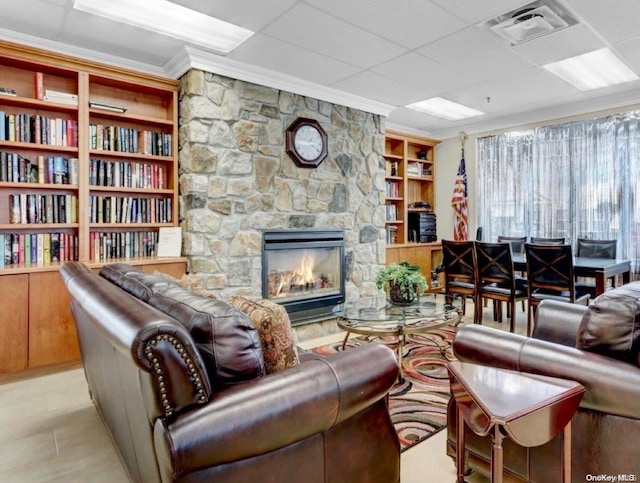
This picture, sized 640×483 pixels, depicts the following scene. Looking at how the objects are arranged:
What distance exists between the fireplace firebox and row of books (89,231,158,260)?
1.04 metres

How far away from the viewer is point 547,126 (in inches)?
210

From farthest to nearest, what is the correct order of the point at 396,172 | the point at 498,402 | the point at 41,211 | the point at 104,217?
1. the point at 396,172
2. the point at 104,217
3. the point at 41,211
4. the point at 498,402

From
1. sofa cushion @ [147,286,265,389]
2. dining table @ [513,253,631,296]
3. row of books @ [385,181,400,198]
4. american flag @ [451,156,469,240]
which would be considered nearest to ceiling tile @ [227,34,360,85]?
row of books @ [385,181,400,198]

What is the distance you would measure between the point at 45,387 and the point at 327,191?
297 cm

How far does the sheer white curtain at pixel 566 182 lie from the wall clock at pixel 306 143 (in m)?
2.84

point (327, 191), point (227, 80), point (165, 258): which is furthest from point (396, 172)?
point (165, 258)

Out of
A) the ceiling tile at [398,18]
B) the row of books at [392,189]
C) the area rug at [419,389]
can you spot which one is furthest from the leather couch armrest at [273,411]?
the row of books at [392,189]

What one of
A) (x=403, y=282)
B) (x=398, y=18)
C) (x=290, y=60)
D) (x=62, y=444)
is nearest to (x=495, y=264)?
(x=403, y=282)

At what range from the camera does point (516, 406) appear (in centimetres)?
120

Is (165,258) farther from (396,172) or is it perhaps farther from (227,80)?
(396,172)

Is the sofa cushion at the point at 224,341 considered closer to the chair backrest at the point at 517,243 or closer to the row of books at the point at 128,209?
the row of books at the point at 128,209

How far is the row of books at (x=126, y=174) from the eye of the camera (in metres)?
3.50

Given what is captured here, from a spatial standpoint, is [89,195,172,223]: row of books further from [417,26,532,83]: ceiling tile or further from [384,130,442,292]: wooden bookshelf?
[384,130,442,292]: wooden bookshelf

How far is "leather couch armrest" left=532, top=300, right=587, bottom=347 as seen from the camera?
1.95 metres
